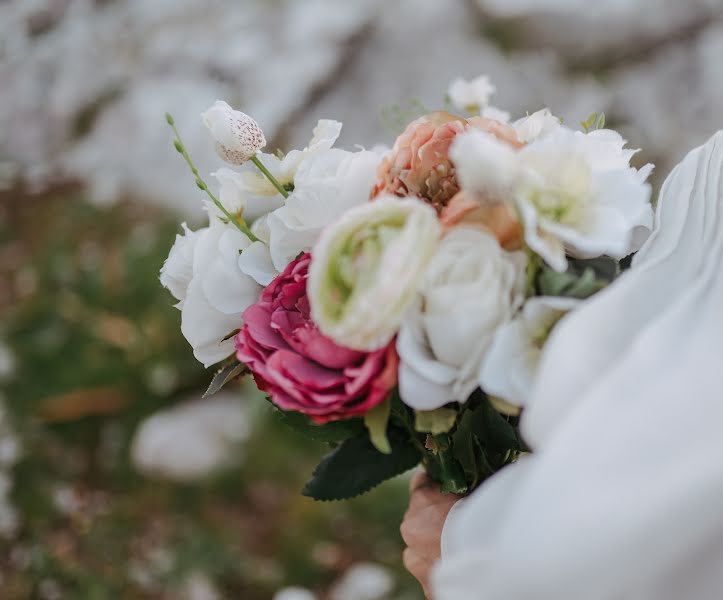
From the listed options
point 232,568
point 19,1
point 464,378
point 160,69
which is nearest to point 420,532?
point 464,378

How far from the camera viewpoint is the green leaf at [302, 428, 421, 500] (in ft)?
1.86

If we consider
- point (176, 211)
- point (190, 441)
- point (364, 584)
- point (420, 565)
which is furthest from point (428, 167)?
point (176, 211)

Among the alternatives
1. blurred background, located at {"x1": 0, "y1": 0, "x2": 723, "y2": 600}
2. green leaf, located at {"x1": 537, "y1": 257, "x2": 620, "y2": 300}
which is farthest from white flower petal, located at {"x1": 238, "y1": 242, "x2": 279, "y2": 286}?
blurred background, located at {"x1": 0, "y1": 0, "x2": 723, "y2": 600}

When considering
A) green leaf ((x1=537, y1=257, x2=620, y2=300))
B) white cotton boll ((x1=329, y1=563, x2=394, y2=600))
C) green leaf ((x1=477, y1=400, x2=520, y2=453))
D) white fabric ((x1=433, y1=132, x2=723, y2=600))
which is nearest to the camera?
white fabric ((x1=433, y1=132, x2=723, y2=600))

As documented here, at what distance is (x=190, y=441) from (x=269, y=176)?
1394 millimetres

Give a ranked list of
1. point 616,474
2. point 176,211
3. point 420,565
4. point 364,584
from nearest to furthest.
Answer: point 616,474
point 420,565
point 364,584
point 176,211

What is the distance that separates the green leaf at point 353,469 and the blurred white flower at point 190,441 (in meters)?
1.32

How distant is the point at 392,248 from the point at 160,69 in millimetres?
2110

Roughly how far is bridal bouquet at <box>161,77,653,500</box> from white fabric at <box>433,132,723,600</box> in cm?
4

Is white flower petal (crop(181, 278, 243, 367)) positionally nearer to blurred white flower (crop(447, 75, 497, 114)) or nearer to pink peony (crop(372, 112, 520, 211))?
pink peony (crop(372, 112, 520, 211))

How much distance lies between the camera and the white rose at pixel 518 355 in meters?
0.43

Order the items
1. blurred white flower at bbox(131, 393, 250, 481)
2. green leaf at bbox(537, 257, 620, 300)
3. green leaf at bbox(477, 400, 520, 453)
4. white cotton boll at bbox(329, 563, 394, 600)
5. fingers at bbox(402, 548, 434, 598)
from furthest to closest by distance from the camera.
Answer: blurred white flower at bbox(131, 393, 250, 481) → white cotton boll at bbox(329, 563, 394, 600) → fingers at bbox(402, 548, 434, 598) → green leaf at bbox(477, 400, 520, 453) → green leaf at bbox(537, 257, 620, 300)

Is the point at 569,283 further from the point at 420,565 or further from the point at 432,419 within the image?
the point at 420,565

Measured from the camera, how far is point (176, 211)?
→ 2.19 m
